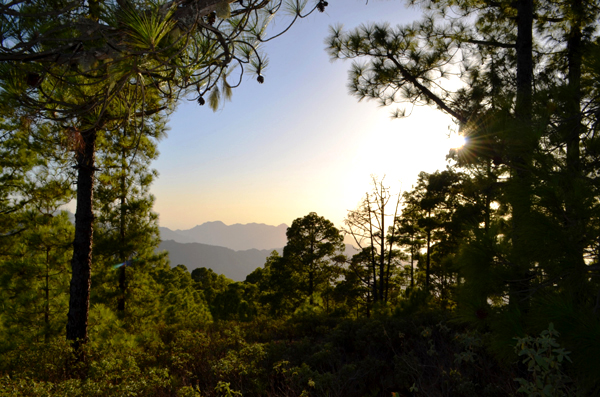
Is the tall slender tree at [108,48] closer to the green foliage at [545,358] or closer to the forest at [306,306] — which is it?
the forest at [306,306]

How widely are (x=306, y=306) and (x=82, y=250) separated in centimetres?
782

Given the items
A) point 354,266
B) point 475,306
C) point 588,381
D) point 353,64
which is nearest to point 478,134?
point 475,306

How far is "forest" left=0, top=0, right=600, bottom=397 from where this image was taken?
2.00m

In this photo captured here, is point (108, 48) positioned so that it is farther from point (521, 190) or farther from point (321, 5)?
point (521, 190)

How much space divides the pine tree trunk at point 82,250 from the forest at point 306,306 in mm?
33

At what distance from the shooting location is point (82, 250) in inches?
233

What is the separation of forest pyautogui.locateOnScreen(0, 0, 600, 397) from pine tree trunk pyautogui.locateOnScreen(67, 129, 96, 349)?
0.11 ft

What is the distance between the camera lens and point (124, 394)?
11.4 ft

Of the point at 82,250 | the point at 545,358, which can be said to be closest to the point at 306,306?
the point at 82,250

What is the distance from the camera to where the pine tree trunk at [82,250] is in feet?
19.2

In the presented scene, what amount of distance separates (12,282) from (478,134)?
34.8 feet

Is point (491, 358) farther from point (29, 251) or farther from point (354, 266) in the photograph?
point (354, 266)

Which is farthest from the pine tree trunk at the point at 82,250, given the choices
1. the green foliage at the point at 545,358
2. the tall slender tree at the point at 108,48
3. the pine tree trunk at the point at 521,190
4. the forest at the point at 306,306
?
the green foliage at the point at 545,358

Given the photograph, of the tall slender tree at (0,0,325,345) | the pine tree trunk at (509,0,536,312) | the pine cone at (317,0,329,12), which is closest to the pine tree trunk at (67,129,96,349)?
the tall slender tree at (0,0,325,345)
